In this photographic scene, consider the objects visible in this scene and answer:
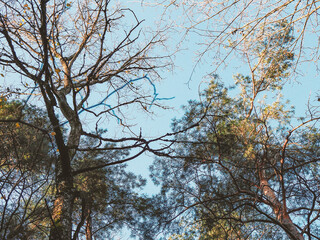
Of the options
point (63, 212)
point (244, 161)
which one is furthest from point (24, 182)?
point (244, 161)

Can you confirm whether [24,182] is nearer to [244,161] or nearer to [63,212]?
[63,212]

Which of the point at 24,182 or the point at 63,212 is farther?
the point at 63,212

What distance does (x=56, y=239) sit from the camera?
2.43 meters

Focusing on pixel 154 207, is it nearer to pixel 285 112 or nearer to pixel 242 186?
pixel 242 186

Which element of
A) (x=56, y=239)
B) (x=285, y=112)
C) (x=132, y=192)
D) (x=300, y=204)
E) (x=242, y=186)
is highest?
(x=285, y=112)

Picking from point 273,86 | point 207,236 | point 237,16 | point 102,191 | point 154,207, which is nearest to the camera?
point 237,16

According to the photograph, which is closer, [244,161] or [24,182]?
[24,182]

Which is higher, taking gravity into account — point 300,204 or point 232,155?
point 232,155

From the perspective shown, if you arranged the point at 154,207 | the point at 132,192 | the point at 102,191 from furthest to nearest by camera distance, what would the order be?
the point at 132,192, the point at 102,191, the point at 154,207

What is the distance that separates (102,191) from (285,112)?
4875mm

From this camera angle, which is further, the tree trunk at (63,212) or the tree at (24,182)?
the tree trunk at (63,212)

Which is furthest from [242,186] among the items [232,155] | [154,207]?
[154,207]

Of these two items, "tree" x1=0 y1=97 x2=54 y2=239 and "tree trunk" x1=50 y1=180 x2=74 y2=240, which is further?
"tree trunk" x1=50 y1=180 x2=74 y2=240

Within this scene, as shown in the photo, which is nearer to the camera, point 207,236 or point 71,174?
point 71,174
